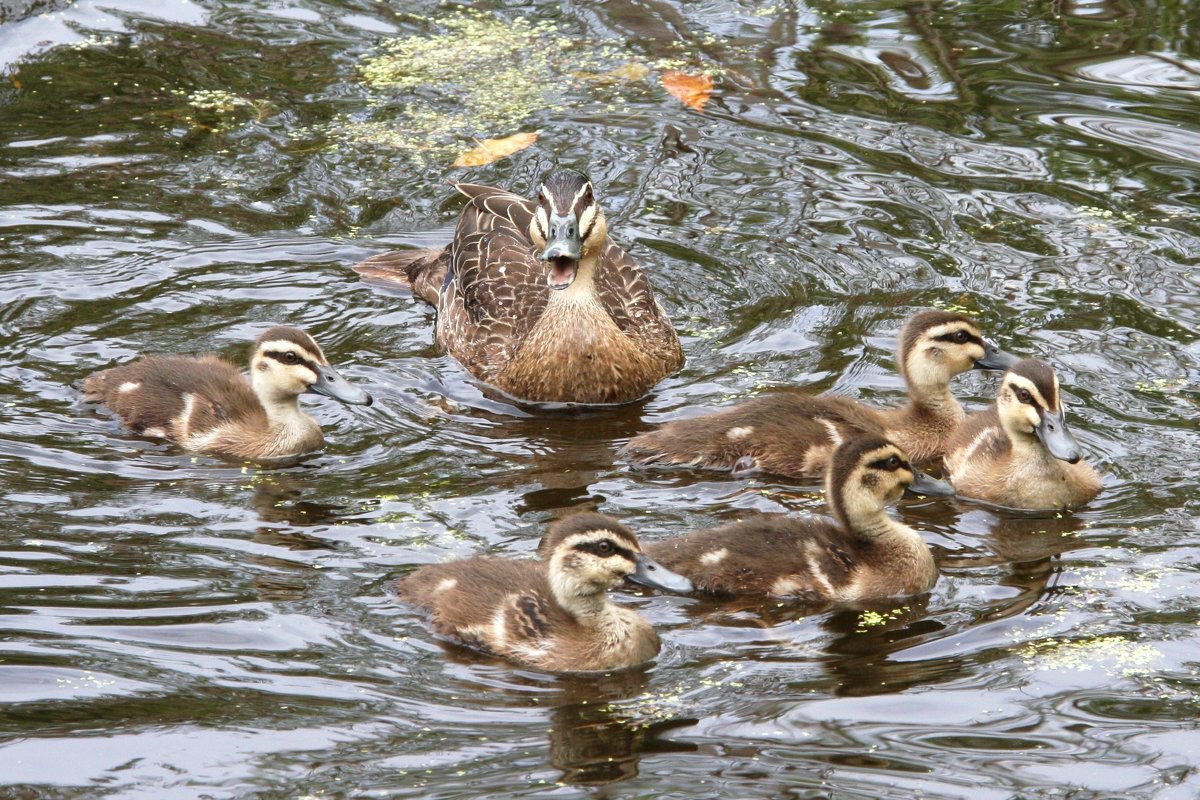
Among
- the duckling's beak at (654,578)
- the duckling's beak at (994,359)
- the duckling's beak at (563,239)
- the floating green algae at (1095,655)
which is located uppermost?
the duckling's beak at (563,239)

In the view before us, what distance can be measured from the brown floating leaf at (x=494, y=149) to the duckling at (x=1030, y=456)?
4.32 m

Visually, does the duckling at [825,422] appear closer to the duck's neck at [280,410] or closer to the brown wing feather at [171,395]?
the duck's neck at [280,410]

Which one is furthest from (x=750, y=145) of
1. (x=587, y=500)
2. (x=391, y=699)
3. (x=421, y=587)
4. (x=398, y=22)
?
(x=391, y=699)

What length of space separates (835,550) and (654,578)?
843mm

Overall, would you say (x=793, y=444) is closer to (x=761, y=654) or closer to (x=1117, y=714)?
(x=761, y=654)

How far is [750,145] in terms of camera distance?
10328 mm

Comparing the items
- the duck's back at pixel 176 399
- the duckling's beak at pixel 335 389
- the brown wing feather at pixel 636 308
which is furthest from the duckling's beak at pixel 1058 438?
the duck's back at pixel 176 399

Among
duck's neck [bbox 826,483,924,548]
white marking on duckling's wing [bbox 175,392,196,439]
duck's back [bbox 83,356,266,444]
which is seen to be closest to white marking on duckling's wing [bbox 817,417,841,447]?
duck's neck [bbox 826,483,924,548]

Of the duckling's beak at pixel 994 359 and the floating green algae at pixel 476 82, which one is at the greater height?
the floating green algae at pixel 476 82

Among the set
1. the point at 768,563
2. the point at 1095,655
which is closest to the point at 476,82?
the point at 768,563

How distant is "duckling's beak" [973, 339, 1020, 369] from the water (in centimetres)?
37

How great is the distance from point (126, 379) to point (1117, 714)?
4749 mm

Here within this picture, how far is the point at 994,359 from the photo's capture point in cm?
768

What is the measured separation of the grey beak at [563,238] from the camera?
26.0 ft
